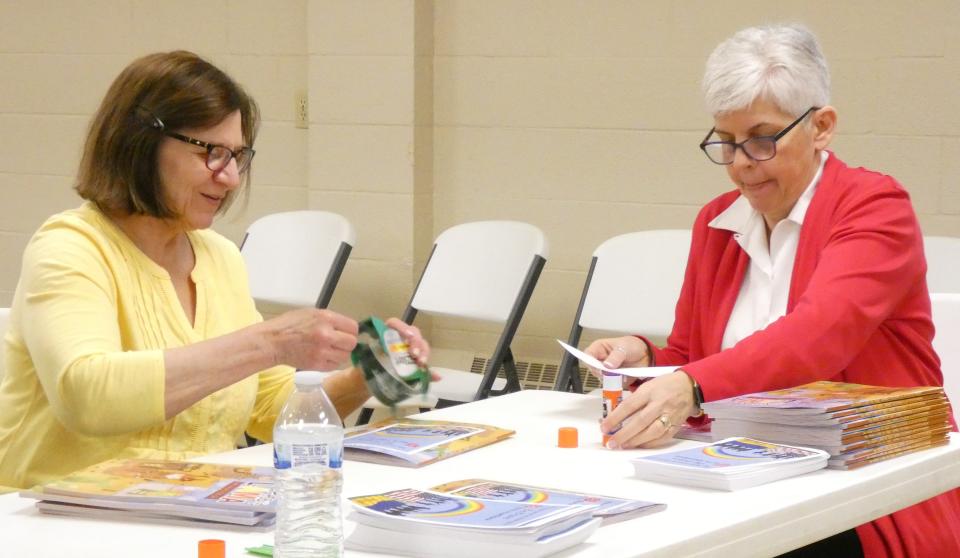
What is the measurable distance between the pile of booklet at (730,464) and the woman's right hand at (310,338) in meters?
0.50

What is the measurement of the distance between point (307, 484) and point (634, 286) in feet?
8.23

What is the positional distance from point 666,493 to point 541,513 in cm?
36

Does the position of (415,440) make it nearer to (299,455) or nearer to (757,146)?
(299,455)

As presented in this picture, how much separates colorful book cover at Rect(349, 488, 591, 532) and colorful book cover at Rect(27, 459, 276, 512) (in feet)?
0.51

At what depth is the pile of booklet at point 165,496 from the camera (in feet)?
4.78

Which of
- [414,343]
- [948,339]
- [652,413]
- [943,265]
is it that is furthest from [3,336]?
[943,265]

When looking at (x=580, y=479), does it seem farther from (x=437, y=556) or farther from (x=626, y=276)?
(x=626, y=276)

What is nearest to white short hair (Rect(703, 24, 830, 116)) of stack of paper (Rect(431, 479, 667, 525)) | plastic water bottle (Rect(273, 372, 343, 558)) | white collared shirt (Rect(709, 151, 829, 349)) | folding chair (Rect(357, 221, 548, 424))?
white collared shirt (Rect(709, 151, 829, 349))

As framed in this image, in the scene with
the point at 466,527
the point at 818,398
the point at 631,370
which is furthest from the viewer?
the point at 631,370

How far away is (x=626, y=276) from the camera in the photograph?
3.82m

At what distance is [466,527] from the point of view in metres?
1.31

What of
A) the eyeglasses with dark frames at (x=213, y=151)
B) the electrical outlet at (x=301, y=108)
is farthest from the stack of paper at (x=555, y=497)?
the electrical outlet at (x=301, y=108)

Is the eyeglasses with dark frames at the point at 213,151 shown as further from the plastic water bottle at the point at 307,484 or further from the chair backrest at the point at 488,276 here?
the chair backrest at the point at 488,276

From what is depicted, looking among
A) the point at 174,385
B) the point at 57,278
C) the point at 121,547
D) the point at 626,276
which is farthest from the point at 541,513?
the point at 626,276
